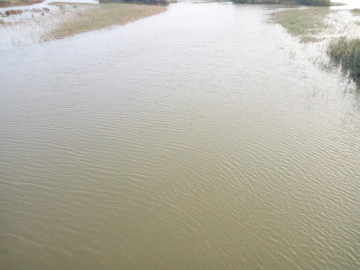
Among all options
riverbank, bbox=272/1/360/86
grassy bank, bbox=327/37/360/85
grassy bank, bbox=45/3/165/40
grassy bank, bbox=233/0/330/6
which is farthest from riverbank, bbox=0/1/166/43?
grassy bank, bbox=233/0/330/6

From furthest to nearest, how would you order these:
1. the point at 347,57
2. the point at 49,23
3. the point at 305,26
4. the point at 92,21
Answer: the point at 92,21, the point at 49,23, the point at 305,26, the point at 347,57

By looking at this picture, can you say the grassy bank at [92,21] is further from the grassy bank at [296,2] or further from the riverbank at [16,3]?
the grassy bank at [296,2]

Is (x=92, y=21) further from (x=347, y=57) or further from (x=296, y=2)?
(x=296, y=2)

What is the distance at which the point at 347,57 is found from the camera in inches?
552

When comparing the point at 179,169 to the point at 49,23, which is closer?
the point at 179,169

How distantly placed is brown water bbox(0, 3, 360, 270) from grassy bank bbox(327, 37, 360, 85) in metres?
0.90

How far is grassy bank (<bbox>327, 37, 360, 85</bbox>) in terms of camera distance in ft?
42.5

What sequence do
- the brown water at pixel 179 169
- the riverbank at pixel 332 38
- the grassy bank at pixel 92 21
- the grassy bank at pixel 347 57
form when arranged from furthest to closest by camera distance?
the grassy bank at pixel 92 21 → the riverbank at pixel 332 38 → the grassy bank at pixel 347 57 → the brown water at pixel 179 169

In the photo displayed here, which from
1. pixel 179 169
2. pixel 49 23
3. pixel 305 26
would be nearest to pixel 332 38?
pixel 305 26

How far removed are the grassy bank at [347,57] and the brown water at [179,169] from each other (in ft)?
2.96

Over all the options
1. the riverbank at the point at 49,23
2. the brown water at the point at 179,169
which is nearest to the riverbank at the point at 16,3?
the riverbank at the point at 49,23

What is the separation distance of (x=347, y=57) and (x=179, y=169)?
41.2 feet

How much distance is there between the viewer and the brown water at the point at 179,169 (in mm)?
4930

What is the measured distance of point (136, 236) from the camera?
5.15 metres
